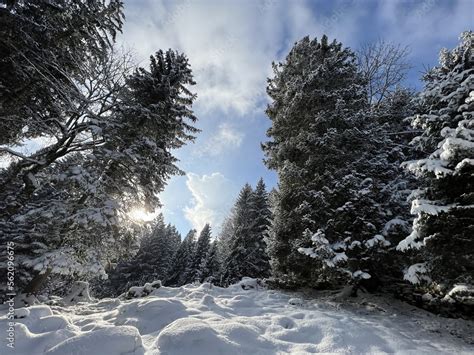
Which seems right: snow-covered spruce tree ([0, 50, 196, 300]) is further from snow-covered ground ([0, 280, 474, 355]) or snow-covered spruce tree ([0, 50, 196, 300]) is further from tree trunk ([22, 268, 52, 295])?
snow-covered ground ([0, 280, 474, 355])

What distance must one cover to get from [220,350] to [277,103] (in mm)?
12200

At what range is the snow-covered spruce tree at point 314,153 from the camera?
936 cm

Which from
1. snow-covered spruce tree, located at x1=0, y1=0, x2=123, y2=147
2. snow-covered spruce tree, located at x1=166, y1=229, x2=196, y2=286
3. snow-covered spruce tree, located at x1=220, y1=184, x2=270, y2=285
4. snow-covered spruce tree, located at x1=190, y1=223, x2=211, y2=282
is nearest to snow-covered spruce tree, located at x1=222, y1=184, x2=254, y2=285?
snow-covered spruce tree, located at x1=220, y1=184, x2=270, y2=285

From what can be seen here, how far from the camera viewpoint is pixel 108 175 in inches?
440

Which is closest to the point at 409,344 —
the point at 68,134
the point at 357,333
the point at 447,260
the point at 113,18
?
the point at 357,333

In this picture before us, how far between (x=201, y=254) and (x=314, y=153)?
27.5 m

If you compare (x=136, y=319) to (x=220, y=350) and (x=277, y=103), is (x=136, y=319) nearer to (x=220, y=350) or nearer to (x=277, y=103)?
(x=220, y=350)

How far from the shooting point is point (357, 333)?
5090mm

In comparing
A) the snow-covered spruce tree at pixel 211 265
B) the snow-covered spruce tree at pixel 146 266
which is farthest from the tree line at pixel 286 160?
the snow-covered spruce tree at pixel 146 266

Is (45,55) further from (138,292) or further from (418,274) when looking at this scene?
(418,274)

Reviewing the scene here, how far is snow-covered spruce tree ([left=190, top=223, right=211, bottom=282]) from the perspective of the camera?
102ft

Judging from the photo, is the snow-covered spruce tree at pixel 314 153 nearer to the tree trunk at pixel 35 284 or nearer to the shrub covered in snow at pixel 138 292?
the shrub covered in snow at pixel 138 292

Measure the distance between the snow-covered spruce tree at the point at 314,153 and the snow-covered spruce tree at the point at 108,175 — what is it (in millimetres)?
5049

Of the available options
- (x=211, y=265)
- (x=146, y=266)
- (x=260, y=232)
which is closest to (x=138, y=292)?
(x=260, y=232)
